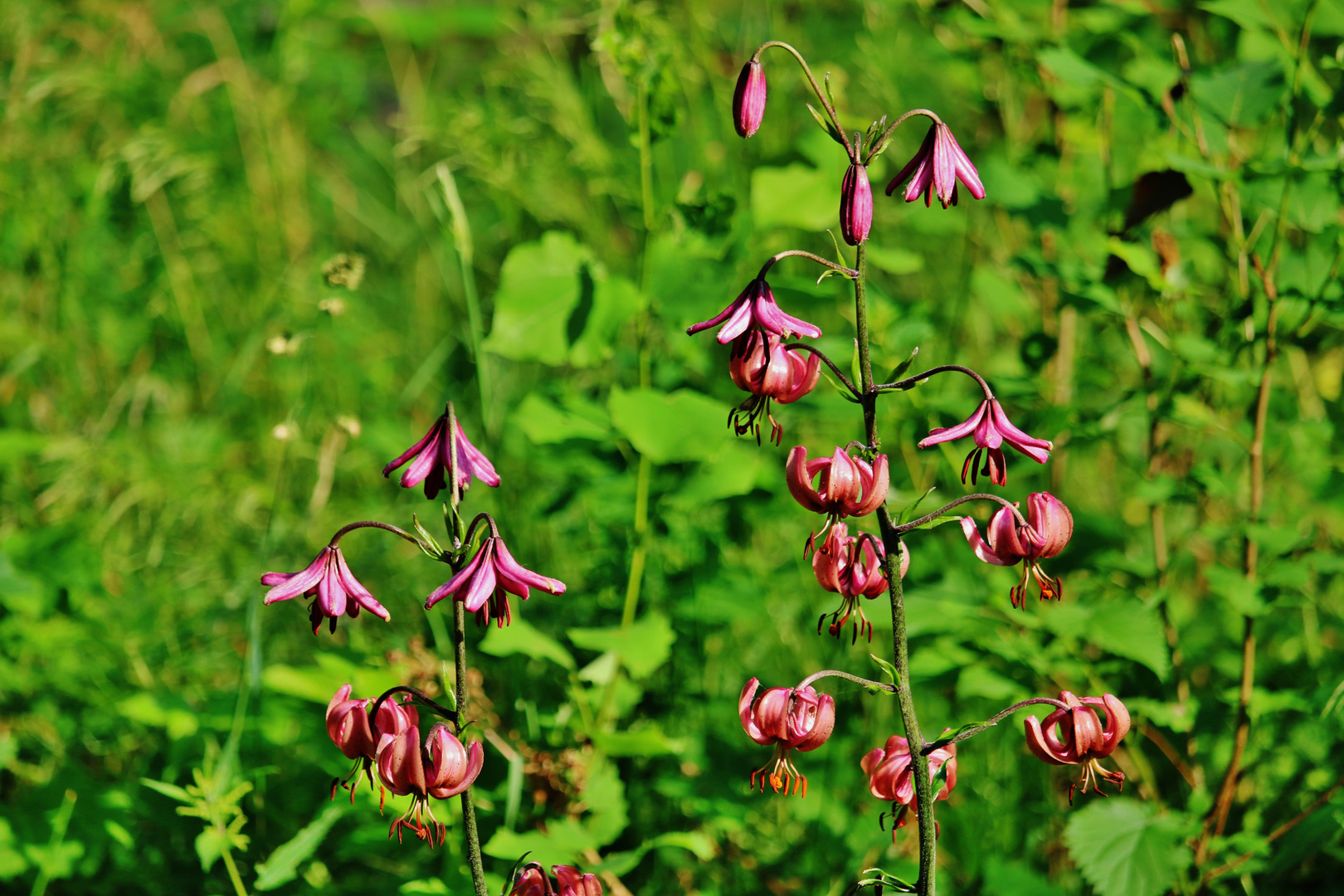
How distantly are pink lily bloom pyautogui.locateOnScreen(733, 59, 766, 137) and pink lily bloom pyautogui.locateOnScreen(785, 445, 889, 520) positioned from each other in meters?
0.41

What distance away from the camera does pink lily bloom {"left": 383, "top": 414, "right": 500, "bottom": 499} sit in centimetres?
122

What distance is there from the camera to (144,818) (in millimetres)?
2211

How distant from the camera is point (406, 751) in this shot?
1.20m

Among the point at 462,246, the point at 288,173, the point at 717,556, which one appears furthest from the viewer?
the point at 288,173

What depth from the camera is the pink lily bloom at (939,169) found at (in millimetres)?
1228

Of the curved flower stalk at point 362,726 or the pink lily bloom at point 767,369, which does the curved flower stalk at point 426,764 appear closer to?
the curved flower stalk at point 362,726

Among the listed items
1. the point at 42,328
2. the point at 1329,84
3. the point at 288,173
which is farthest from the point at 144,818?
the point at 1329,84

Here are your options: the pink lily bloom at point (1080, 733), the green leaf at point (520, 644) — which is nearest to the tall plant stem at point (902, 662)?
the pink lily bloom at point (1080, 733)

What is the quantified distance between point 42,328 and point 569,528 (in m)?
2.04

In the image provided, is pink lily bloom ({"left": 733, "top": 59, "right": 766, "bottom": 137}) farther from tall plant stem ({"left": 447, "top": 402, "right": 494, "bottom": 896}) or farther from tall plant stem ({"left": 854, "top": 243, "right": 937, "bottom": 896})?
tall plant stem ({"left": 447, "top": 402, "right": 494, "bottom": 896})

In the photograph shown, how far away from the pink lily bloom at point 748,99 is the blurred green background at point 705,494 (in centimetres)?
75

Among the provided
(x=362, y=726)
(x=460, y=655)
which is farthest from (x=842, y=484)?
(x=362, y=726)

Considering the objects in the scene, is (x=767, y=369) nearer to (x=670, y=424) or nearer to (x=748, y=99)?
(x=748, y=99)

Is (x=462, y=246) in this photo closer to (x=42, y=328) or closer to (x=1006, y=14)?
(x=1006, y=14)
